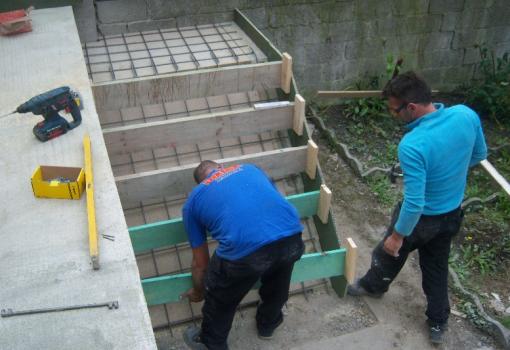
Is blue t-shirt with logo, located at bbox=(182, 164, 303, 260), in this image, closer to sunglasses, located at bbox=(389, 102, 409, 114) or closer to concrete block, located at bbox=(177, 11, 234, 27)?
sunglasses, located at bbox=(389, 102, 409, 114)

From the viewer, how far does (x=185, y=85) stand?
3906 mm

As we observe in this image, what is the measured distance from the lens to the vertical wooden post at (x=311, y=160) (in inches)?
143

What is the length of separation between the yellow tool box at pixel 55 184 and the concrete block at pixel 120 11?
2.89 meters

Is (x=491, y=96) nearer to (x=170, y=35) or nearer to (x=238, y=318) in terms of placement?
(x=170, y=35)

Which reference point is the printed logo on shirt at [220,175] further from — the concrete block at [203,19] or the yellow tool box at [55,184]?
the concrete block at [203,19]

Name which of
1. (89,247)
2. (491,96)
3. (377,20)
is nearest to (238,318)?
(89,247)

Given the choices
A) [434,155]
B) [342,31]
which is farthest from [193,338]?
[342,31]

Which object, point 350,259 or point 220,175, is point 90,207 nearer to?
point 220,175

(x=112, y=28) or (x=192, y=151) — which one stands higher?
(x=112, y=28)

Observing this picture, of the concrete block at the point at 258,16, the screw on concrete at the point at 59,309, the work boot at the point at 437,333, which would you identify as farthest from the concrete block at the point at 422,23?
the screw on concrete at the point at 59,309

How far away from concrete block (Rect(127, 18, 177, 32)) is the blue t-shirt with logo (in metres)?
2.91

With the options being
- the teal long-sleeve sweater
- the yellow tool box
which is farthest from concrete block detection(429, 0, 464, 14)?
the yellow tool box

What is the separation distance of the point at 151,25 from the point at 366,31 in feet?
8.72

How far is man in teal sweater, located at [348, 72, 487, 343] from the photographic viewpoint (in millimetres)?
2871
